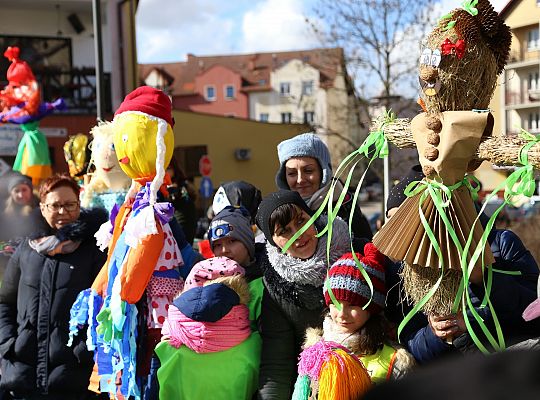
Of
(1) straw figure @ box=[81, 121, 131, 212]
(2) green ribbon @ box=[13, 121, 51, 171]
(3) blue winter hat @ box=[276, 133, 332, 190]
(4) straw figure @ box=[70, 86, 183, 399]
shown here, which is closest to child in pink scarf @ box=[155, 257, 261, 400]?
(4) straw figure @ box=[70, 86, 183, 399]

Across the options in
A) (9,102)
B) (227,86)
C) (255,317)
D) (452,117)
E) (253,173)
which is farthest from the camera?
(227,86)

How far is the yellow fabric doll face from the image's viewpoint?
346 centimetres

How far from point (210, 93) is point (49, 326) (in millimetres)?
51204

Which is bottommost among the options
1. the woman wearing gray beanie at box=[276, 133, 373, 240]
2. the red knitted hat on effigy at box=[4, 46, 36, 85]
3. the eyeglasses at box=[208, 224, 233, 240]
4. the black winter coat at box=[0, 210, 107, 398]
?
the black winter coat at box=[0, 210, 107, 398]

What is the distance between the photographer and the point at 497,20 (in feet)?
7.32

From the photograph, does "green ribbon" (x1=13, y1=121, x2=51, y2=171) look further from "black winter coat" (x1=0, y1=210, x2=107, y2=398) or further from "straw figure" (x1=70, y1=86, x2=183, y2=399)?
"straw figure" (x1=70, y1=86, x2=183, y2=399)

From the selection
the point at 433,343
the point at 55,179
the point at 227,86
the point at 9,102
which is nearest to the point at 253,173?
the point at 9,102

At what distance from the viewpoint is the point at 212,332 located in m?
3.06

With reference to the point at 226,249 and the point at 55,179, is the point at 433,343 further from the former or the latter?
the point at 55,179

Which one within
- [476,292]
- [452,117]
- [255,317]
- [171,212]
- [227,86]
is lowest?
[255,317]

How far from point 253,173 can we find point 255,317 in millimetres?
21289

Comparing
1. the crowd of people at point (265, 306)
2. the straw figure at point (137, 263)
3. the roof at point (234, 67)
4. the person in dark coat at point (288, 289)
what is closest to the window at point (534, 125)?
the crowd of people at point (265, 306)

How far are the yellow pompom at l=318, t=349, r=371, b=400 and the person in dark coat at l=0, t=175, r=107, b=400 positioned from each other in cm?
177

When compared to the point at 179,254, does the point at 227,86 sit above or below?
above
